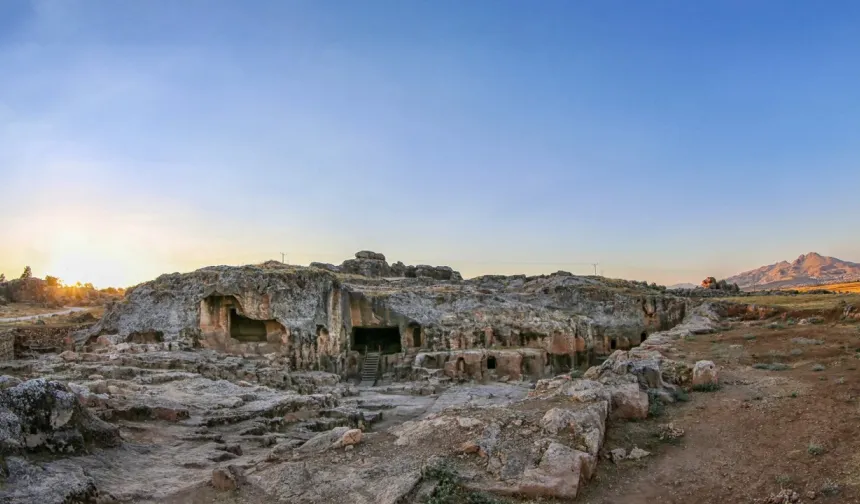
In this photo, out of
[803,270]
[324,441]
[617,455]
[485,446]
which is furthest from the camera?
[803,270]

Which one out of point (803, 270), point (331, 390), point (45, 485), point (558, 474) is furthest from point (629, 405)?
point (803, 270)

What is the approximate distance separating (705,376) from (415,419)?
277 inches

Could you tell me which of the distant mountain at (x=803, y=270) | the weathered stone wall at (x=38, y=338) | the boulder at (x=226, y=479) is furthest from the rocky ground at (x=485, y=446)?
the distant mountain at (x=803, y=270)

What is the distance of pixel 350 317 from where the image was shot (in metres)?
31.3

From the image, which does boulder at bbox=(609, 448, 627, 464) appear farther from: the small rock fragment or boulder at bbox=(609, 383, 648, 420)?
boulder at bbox=(609, 383, 648, 420)

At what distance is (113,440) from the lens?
31.7 feet

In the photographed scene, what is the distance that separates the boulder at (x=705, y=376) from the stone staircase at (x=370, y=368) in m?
16.7

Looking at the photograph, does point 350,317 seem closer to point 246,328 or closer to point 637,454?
point 246,328

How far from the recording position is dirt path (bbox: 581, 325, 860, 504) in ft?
24.2

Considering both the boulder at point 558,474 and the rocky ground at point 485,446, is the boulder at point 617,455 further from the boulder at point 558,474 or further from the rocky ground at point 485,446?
the boulder at point 558,474

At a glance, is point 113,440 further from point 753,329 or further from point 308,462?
point 753,329

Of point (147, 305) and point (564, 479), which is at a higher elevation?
point (147, 305)

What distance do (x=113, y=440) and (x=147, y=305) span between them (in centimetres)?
2138

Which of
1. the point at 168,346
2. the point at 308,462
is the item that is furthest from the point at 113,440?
the point at 168,346
